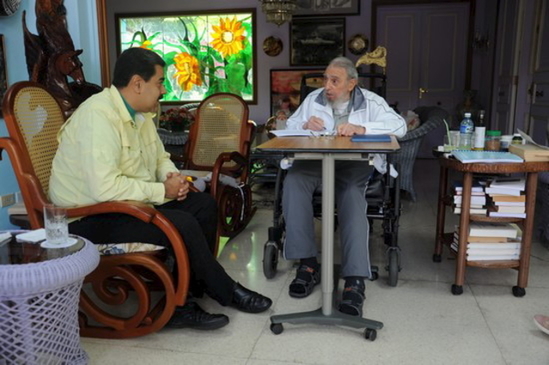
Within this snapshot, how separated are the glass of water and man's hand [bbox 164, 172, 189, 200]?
502 millimetres

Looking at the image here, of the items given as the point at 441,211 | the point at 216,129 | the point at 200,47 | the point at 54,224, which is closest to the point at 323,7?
the point at 200,47

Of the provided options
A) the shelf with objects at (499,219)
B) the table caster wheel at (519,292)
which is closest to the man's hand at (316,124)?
the shelf with objects at (499,219)

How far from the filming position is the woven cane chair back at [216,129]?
352cm

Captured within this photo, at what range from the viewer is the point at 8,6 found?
99.3 inches

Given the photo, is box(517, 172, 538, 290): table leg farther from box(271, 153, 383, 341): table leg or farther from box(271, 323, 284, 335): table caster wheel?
box(271, 323, 284, 335): table caster wheel

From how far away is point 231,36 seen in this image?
7648 millimetres

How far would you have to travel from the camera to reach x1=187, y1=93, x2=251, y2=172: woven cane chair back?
3518 millimetres

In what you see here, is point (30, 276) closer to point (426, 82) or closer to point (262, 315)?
point (262, 315)

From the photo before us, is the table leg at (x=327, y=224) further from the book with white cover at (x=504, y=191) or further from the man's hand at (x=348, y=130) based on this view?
the book with white cover at (x=504, y=191)

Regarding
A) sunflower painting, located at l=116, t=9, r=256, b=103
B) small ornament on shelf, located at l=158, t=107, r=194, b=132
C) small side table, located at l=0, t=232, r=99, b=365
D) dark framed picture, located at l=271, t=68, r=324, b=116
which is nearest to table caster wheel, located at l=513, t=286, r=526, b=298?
small side table, located at l=0, t=232, r=99, b=365

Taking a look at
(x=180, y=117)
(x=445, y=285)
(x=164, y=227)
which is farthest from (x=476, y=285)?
(x=180, y=117)

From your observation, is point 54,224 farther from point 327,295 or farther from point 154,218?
point 327,295

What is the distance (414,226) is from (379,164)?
4.21 ft

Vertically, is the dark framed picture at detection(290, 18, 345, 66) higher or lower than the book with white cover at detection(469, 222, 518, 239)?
higher
